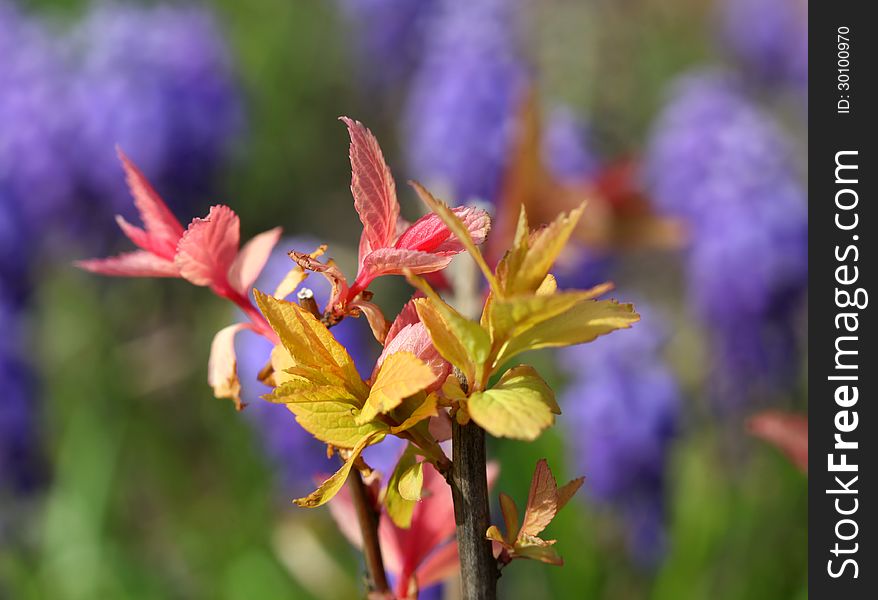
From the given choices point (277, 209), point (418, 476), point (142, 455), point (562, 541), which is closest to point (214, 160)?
point (142, 455)

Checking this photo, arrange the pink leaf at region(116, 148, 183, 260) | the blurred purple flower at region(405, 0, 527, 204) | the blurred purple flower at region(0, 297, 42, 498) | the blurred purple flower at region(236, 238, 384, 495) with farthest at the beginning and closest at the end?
the blurred purple flower at region(405, 0, 527, 204), the blurred purple flower at region(0, 297, 42, 498), the blurred purple flower at region(236, 238, 384, 495), the pink leaf at region(116, 148, 183, 260)

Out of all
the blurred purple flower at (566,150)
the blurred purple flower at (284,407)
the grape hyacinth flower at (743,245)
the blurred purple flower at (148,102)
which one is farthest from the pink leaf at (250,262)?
the blurred purple flower at (148,102)

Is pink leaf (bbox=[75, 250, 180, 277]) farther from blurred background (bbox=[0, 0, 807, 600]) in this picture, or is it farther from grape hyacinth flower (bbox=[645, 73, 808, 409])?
grape hyacinth flower (bbox=[645, 73, 808, 409])

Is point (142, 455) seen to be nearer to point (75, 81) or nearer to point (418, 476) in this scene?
point (75, 81)

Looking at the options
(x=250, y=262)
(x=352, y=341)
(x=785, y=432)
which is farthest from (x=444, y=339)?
(x=352, y=341)

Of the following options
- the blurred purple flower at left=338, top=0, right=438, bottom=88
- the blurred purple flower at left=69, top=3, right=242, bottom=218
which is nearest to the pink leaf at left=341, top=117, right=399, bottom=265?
the blurred purple flower at left=69, top=3, right=242, bottom=218
